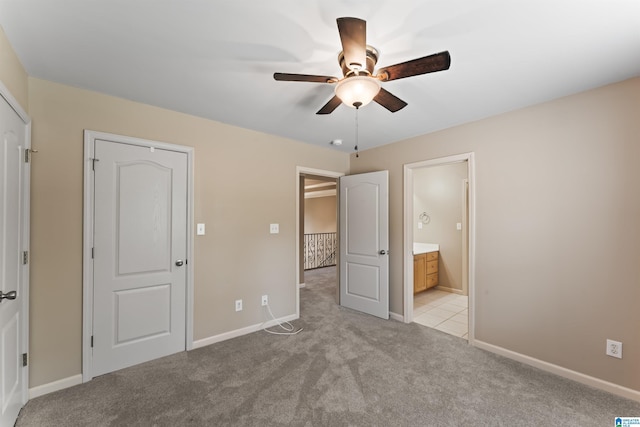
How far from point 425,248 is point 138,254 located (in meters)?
4.46

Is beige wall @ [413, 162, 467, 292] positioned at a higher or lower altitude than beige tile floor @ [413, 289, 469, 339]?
higher

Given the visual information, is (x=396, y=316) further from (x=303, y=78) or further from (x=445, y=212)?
(x=303, y=78)

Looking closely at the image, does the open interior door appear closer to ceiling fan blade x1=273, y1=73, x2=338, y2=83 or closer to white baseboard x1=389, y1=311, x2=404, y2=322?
white baseboard x1=389, y1=311, x2=404, y2=322

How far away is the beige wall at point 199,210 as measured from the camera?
216cm

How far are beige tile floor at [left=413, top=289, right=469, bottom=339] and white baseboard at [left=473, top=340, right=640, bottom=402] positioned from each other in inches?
14.3

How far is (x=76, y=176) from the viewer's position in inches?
90.4

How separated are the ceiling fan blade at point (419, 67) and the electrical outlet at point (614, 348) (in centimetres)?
256

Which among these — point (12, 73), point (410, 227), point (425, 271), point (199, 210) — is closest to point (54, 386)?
point (199, 210)

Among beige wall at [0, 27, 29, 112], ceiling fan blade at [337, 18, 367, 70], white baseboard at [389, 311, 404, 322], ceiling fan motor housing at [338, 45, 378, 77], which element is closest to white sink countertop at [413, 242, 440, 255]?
white baseboard at [389, 311, 404, 322]

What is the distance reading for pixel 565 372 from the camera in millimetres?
2377

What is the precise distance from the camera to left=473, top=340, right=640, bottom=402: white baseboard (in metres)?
2.10

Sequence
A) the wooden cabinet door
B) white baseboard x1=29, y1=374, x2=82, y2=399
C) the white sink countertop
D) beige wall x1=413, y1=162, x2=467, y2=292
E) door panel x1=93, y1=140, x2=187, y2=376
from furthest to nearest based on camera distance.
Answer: beige wall x1=413, y1=162, x2=467, y2=292, the white sink countertop, the wooden cabinet door, door panel x1=93, y1=140, x2=187, y2=376, white baseboard x1=29, y1=374, x2=82, y2=399

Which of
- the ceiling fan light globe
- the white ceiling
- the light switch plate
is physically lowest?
the light switch plate

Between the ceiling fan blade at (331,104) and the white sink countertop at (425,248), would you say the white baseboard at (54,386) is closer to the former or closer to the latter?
the ceiling fan blade at (331,104)
